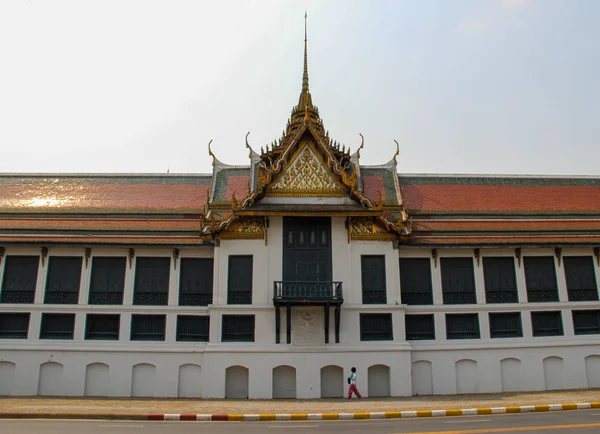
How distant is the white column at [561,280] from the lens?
2400cm

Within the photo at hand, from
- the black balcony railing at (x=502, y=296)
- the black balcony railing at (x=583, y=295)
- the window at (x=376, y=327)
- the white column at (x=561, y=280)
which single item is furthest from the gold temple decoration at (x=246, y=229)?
the black balcony railing at (x=583, y=295)

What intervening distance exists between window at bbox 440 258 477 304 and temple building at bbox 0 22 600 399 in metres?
0.07

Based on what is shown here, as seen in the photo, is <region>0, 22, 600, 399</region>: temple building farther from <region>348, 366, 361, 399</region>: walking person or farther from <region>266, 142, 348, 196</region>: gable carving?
<region>348, 366, 361, 399</region>: walking person

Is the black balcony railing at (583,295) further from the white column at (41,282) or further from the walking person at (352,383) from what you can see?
the white column at (41,282)

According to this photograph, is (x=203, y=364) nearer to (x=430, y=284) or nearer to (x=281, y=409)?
(x=281, y=409)

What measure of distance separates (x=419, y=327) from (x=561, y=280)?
7.34 meters

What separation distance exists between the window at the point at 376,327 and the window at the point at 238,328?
5.03 meters

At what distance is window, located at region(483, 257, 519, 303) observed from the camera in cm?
2391

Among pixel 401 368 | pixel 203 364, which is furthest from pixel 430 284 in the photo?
pixel 203 364

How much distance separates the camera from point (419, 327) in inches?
925

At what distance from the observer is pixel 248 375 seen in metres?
22.1

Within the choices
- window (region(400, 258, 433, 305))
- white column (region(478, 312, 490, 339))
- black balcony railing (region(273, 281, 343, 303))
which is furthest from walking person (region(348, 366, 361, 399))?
white column (region(478, 312, 490, 339))

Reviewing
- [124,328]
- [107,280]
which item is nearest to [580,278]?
[124,328]

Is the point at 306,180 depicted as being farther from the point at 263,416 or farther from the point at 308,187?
the point at 263,416
